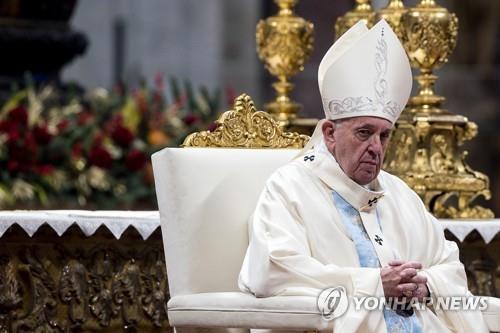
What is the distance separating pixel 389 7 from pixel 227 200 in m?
2.67

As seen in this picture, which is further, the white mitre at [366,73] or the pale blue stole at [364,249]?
the white mitre at [366,73]

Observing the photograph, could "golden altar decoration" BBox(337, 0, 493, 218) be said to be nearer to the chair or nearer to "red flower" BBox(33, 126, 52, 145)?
the chair

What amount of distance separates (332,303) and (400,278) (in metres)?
0.24

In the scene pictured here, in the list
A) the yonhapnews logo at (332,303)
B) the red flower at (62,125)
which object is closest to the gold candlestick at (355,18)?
the red flower at (62,125)

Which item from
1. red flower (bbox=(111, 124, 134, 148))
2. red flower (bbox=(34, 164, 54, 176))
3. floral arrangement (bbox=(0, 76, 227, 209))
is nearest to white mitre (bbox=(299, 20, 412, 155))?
floral arrangement (bbox=(0, 76, 227, 209))

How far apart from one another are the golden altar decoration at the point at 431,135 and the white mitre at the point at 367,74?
2.25 m

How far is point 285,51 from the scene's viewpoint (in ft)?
31.2

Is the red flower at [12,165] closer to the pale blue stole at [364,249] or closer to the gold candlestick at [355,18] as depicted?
the gold candlestick at [355,18]

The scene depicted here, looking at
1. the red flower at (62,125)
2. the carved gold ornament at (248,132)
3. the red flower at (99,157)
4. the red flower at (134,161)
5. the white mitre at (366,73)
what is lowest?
the red flower at (134,161)

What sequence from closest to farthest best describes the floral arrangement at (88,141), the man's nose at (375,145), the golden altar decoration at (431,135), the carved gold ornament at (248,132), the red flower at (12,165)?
the man's nose at (375,145), the carved gold ornament at (248,132), the golden altar decoration at (431,135), the red flower at (12,165), the floral arrangement at (88,141)

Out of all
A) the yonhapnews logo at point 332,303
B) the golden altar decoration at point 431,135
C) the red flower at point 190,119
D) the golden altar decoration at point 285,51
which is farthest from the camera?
the red flower at point 190,119

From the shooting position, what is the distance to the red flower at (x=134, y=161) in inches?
461

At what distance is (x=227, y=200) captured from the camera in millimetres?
6871

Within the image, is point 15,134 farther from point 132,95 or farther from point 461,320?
point 461,320
